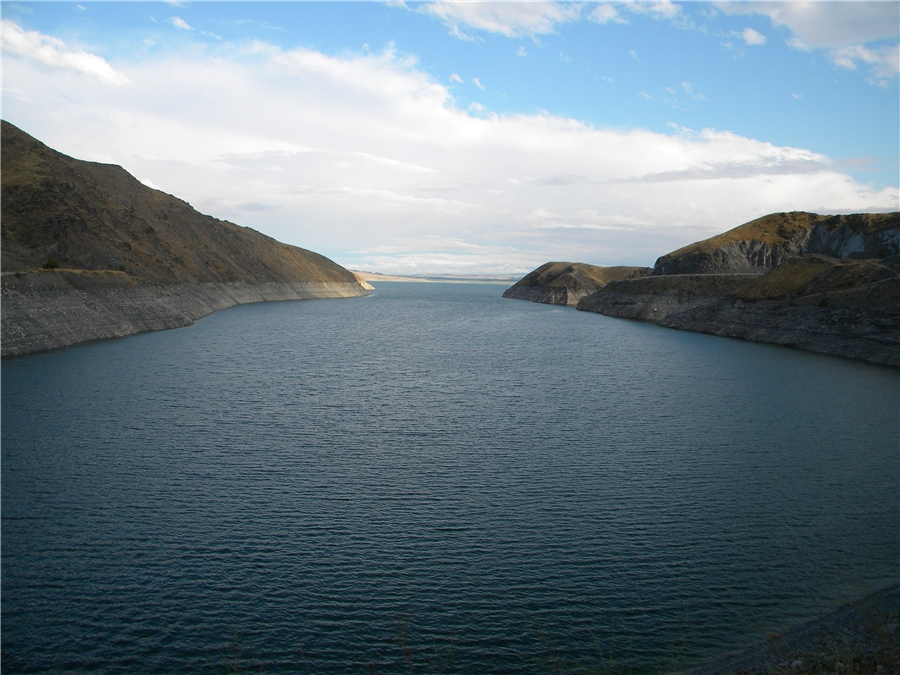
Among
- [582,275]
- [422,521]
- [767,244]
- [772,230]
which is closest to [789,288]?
[767,244]

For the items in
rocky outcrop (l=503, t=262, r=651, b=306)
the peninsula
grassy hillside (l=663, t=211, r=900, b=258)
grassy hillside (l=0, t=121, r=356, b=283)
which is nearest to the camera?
the peninsula

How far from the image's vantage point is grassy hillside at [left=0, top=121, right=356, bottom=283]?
76.5 meters

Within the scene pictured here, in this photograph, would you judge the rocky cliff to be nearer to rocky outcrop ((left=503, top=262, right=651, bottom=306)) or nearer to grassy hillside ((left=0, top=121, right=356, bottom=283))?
grassy hillside ((left=0, top=121, right=356, bottom=283))

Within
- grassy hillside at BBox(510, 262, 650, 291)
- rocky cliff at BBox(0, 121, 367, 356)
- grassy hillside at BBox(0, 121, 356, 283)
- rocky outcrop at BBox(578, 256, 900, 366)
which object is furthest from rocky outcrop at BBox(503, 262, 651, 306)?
grassy hillside at BBox(0, 121, 356, 283)

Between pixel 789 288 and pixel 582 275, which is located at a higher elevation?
pixel 582 275

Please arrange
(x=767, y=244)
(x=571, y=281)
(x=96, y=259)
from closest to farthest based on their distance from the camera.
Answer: (x=96, y=259) → (x=767, y=244) → (x=571, y=281)

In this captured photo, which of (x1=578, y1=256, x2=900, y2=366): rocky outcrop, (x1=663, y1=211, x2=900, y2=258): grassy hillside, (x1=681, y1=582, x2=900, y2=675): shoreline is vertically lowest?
(x1=681, y1=582, x2=900, y2=675): shoreline

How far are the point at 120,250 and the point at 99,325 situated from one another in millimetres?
28395

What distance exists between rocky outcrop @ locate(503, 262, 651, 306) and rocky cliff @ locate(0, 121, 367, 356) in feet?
250

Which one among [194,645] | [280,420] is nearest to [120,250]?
[280,420]

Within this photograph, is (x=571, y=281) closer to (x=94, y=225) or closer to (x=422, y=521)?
(x=94, y=225)

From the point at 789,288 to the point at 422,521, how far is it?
2940 inches

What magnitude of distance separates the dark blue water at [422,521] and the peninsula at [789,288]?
2789 cm

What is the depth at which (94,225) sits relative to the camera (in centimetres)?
8594
